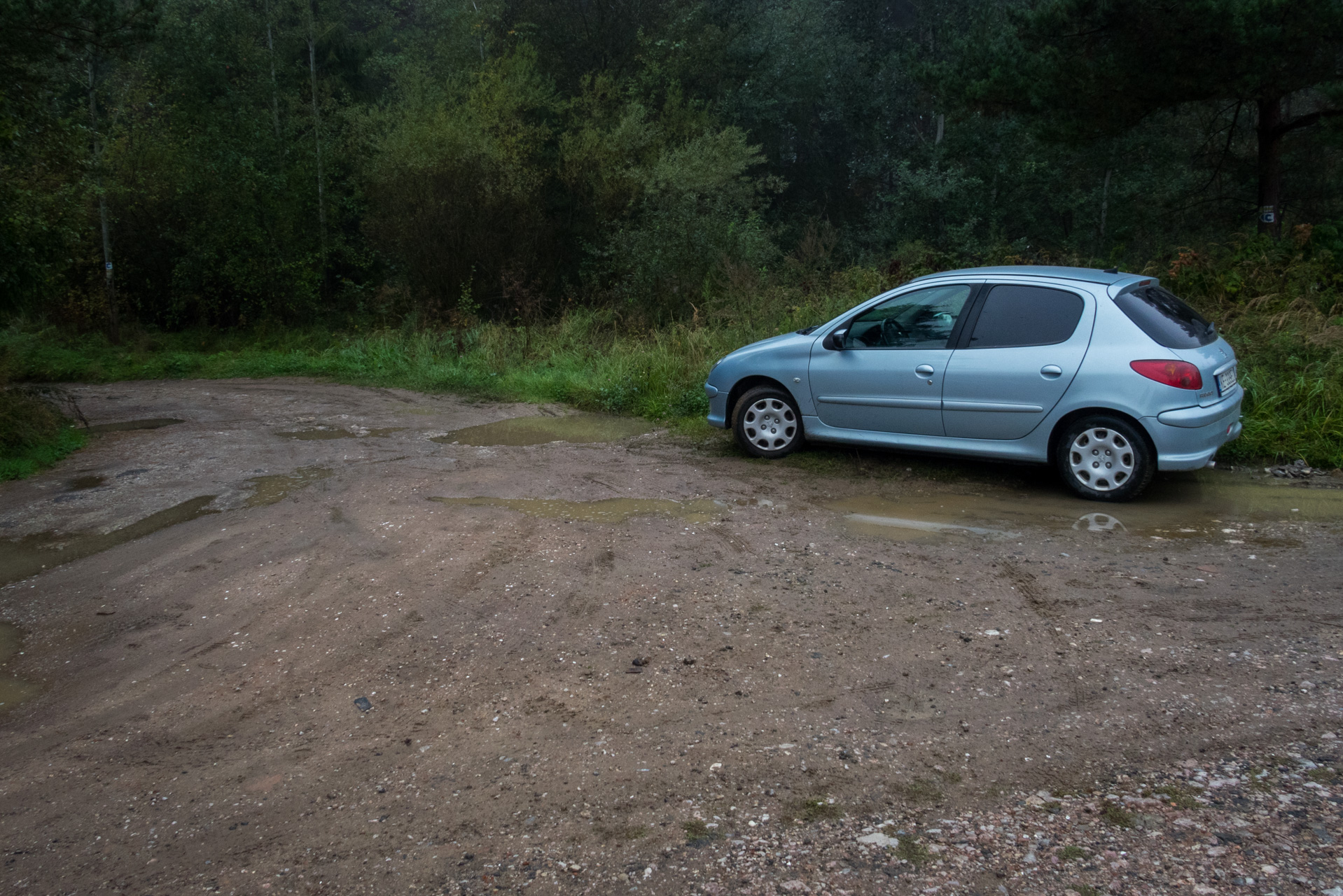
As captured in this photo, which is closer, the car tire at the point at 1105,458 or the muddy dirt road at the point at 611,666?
the muddy dirt road at the point at 611,666

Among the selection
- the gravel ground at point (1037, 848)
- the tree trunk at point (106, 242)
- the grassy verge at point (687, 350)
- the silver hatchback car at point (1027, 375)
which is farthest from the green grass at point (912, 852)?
the tree trunk at point (106, 242)

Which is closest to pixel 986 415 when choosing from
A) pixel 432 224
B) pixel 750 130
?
pixel 432 224

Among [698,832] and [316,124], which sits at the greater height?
[316,124]

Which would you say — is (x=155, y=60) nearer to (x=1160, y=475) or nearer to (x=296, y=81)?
(x=296, y=81)

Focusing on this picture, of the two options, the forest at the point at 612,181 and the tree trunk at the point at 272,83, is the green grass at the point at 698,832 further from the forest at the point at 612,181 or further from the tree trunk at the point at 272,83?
the tree trunk at the point at 272,83

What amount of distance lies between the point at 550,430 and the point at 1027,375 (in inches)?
212

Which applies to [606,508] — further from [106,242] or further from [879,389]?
[106,242]

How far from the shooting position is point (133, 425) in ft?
38.4

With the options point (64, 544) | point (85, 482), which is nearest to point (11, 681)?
point (64, 544)

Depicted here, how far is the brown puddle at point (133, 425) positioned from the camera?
449 inches

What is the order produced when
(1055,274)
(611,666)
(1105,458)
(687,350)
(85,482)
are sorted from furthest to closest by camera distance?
1. (687,350)
2. (85,482)
3. (1055,274)
4. (1105,458)
5. (611,666)

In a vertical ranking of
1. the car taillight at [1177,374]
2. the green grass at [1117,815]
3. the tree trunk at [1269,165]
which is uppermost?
the tree trunk at [1269,165]

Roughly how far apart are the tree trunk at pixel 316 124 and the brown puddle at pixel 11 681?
1856cm

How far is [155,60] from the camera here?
24453 mm
